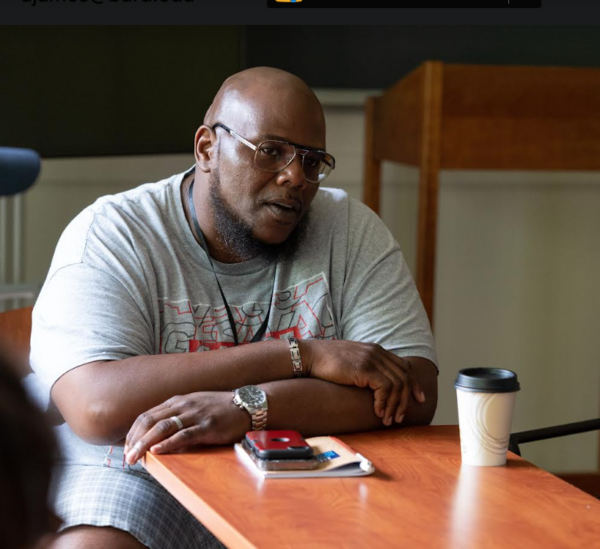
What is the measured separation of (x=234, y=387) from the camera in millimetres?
1632

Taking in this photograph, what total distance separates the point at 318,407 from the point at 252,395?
125 millimetres

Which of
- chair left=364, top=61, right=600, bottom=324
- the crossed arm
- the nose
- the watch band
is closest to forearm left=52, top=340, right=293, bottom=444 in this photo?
the crossed arm

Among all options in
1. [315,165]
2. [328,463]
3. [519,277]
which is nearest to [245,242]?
[315,165]

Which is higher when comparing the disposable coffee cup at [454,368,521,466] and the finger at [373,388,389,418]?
the disposable coffee cup at [454,368,521,466]

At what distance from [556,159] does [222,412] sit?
1.75m

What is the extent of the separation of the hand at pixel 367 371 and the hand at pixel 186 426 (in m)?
0.22

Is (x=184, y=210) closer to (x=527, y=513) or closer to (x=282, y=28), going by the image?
(x=527, y=513)

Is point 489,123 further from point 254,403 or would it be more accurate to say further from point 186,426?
point 186,426

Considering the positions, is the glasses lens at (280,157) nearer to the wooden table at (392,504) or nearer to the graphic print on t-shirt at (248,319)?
the graphic print on t-shirt at (248,319)

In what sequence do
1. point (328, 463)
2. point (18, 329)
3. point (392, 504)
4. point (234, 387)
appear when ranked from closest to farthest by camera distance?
point (392, 504)
point (328, 463)
point (234, 387)
point (18, 329)

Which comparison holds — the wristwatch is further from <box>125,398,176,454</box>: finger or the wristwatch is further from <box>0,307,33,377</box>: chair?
<box>0,307,33,377</box>: chair

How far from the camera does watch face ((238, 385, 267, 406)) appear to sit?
151 centimetres

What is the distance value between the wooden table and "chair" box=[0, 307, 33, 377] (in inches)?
29.6

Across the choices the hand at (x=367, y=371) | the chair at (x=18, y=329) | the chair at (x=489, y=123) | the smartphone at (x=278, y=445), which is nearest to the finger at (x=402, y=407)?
A: the hand at (x=367, y=371)
